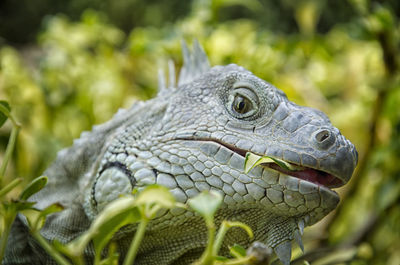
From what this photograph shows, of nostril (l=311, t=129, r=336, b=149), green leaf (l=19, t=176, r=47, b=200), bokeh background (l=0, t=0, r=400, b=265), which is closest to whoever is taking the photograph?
green leaf (l=19, t=176, r=47, b=200)

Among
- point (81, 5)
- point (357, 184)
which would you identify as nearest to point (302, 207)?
point (357, 184)

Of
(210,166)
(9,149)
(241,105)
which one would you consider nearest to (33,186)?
(9,149)

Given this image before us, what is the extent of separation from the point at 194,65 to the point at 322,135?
719mm

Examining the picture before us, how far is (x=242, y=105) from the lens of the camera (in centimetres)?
142

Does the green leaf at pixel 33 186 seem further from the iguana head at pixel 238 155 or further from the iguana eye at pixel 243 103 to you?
the iguana eye at pixel 243 103

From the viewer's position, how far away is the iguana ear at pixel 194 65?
1776 millimetres

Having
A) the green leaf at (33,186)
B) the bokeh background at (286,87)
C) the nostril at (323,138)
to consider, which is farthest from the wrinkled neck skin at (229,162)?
the bokeh background at (286,87)

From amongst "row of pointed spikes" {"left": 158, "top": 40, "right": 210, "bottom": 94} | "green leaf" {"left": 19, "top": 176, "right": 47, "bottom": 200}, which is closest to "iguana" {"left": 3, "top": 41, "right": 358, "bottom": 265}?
"row of pointed spikes" {"left": 158, "top": 40, "right": 210, "bottom": 94}

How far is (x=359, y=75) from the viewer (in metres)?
3.83

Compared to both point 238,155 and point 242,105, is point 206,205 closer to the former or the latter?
point 238,155

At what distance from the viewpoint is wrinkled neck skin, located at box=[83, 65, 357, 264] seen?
1.25 metres

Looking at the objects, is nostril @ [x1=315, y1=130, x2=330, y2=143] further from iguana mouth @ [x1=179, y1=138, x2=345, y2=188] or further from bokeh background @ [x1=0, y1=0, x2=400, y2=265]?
bokeh background @ [x1=0, y1=0, x2=400, y2=265]

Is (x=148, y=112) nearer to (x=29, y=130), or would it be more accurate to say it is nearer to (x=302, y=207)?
(x=302, y=207)

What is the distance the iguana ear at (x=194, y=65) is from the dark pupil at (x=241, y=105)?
38cm
